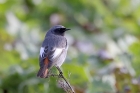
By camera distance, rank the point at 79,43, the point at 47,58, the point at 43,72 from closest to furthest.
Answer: the point at 43,72, the point at 47,58, the point at 79,43

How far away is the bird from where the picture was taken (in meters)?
3.12

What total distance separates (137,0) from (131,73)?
2.85 m

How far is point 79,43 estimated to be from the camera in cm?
666

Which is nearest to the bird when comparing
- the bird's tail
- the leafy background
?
the bird's tail

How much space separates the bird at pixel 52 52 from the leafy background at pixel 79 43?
16 centimetres

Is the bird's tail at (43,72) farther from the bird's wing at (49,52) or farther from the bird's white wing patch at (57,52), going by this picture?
the bird's white wing patch at (57,52)

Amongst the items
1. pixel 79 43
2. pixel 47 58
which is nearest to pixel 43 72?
pixel 47 58

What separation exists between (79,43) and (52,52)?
11.1 feet

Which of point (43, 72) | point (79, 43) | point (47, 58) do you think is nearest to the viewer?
point (43, 72)

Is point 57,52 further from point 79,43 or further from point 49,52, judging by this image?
point 79,43

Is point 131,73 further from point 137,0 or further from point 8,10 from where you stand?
point 137,0

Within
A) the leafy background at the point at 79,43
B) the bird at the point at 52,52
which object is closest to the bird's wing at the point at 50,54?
the bird at the point at 52,52

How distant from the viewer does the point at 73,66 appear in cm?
453

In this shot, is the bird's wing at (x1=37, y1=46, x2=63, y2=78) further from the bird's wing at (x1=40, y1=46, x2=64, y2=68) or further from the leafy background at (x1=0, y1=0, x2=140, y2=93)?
the leafy background at (x1=0, y1=0, x2=140, y2=93)
